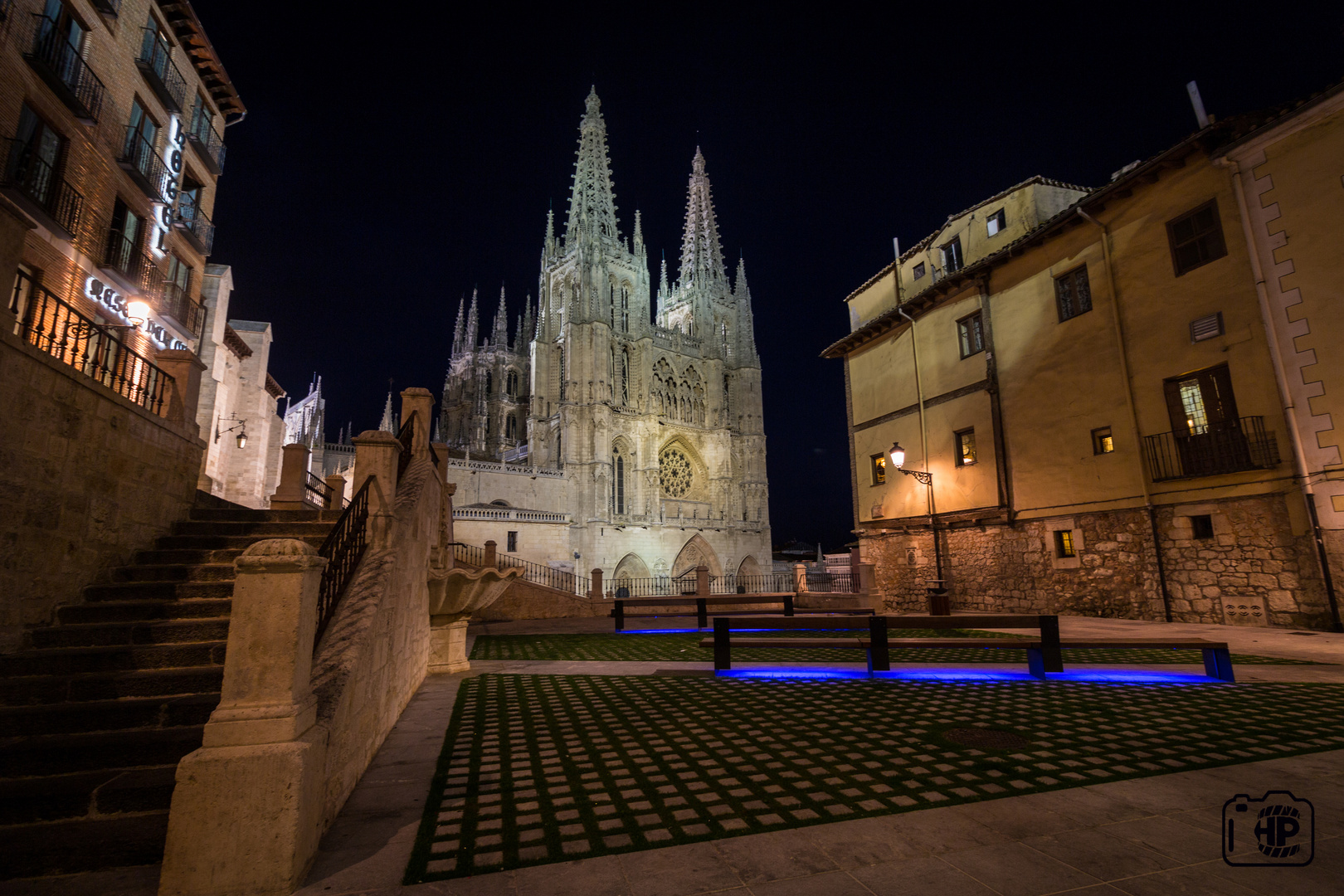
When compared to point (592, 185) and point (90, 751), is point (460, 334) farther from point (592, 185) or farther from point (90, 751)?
point (90, 751)

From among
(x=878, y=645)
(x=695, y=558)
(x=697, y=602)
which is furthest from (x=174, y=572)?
(x=695, y=558)

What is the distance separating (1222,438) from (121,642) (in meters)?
16.1

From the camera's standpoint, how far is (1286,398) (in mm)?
9773

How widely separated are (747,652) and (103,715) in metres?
7.09

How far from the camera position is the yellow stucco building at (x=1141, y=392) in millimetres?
9688

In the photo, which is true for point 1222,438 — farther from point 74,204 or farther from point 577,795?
point 74,204

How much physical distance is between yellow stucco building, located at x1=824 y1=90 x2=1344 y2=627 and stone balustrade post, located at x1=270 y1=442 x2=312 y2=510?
14828 millimetres

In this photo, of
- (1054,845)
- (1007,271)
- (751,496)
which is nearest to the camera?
(1054,845)

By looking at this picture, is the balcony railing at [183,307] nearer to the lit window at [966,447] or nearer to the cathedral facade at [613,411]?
the cathedral facade at [613,411]

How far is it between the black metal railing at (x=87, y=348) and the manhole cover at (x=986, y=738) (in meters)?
8.02

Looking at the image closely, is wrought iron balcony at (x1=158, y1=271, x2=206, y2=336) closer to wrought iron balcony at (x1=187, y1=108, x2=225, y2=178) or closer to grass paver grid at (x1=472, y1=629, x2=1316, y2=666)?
wrought iron balcony at (x1=187, y1=108, x2=225, y2=178)

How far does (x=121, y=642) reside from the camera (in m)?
4.65

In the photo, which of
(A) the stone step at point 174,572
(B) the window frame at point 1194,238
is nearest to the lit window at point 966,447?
(B) the window frame at point 1194,238

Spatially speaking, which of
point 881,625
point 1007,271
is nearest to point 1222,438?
point 1007,271
